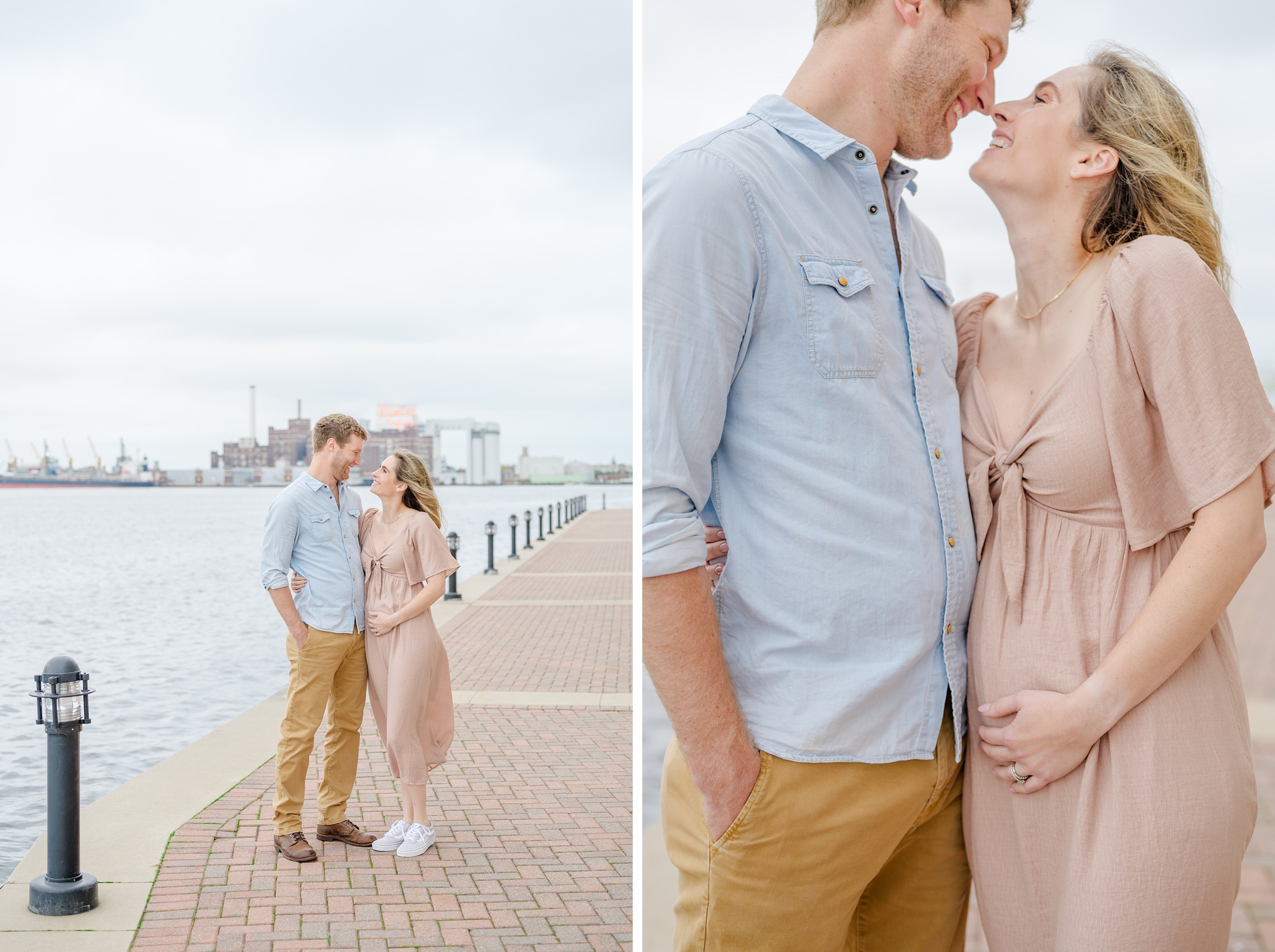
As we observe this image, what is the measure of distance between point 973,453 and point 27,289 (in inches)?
1922

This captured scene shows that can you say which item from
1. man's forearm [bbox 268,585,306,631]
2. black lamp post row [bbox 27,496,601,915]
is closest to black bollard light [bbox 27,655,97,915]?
black lamp post row [bbox 27,496,601,915]

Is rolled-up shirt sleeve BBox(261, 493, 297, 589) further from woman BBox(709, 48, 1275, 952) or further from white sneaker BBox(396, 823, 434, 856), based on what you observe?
woman BBox(709, 48, 1275, 952)

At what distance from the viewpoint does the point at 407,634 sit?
3.91 m

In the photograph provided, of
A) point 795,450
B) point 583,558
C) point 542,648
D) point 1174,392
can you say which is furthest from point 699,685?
point 583,558

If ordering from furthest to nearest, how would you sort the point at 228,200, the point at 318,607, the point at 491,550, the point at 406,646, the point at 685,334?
1. the point at 228,200
2. the point at 491,550
3. the point at 406,646
4. the point at 318,607
5. the point at 685,334

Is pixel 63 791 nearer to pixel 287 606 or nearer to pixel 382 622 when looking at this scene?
pixel 287 606

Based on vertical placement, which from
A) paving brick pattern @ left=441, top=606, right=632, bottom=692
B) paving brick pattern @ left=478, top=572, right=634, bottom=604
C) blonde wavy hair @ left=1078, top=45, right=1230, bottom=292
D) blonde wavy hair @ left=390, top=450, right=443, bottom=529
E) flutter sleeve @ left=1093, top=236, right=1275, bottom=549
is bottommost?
paving brick pattern @ left=478, top=572, right=634, bottom=604

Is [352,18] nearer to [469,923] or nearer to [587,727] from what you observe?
[587,727]

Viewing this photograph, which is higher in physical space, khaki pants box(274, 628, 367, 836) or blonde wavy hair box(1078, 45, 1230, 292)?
A: blonde wavy hair box(1078, 45, 1230, 292)

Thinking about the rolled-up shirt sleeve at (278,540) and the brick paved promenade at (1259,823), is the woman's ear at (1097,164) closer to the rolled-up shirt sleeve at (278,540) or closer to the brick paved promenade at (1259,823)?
the brick paved promenade at (1259,823)

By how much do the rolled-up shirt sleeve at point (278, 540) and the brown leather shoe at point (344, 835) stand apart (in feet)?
3.63

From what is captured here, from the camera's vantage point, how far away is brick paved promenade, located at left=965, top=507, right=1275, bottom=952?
294 cm

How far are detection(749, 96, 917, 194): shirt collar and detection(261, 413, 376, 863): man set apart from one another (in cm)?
287

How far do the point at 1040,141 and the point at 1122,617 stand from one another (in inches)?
28.7
